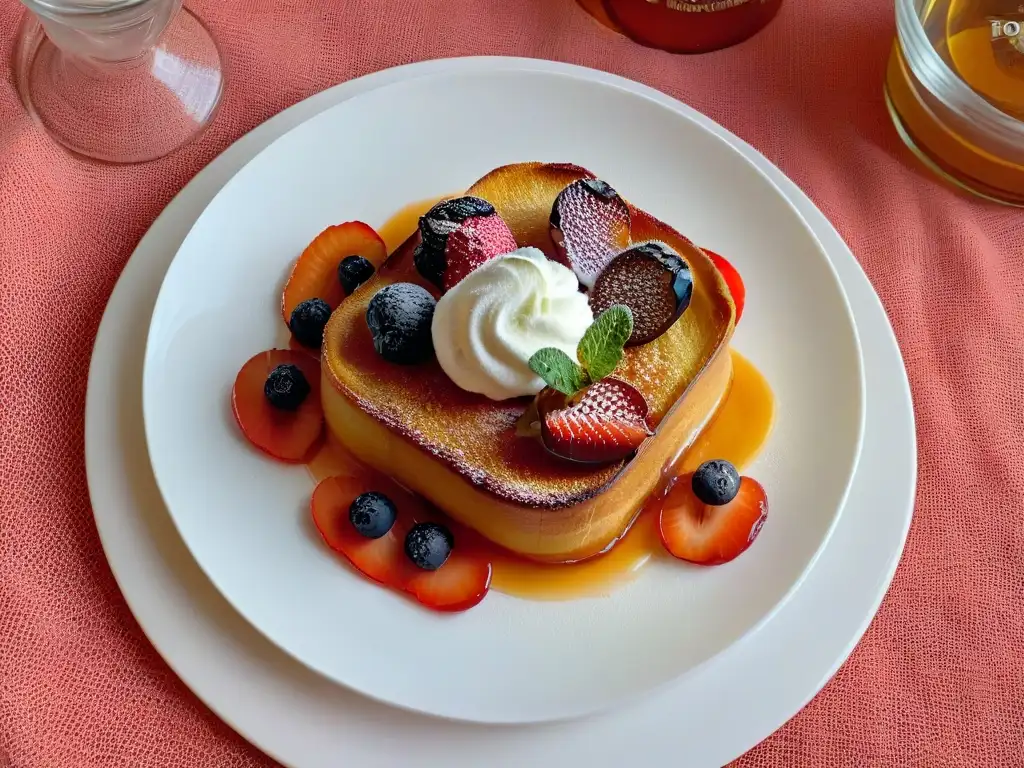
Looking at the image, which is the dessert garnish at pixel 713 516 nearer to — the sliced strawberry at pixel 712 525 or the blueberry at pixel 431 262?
the sliced strawberry at pixel 712 525

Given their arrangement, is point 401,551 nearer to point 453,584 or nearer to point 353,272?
point 453,584

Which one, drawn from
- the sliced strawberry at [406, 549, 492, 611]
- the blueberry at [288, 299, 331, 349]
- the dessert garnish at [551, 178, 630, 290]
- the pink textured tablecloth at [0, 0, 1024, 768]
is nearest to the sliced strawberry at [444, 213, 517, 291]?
the dessert garnish at [551, 178, 630, 290]

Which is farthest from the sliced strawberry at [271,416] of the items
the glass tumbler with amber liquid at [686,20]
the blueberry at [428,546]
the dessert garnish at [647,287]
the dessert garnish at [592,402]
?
the glass tumbler with amber liquid at [686,20]

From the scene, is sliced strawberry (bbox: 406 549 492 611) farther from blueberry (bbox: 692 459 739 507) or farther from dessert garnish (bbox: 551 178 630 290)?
dessert garnish (bbox: 551 178 630 290)

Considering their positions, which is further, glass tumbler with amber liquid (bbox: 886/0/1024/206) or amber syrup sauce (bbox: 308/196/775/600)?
glass tumbler with amber liquid (bbox: 886/0/1024/206)

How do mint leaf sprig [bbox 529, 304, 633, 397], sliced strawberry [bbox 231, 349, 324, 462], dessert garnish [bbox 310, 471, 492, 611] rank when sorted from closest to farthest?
mint leaf sprig [bbox 529, 304, 633, 397] → dessert garnish [bbox 310, 471, 492, 611] → sliced strawberry [bbox 231, 349, 324, 462]

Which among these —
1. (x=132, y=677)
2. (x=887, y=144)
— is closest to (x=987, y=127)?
(x=887, y=144)
